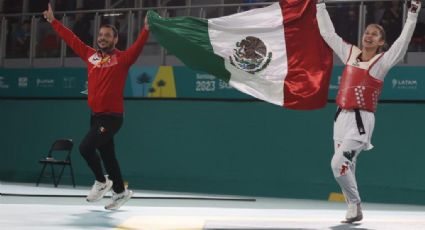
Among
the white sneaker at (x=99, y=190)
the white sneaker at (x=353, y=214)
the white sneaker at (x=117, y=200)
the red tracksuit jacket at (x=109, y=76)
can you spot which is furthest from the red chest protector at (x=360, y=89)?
the white sneaker at (x=99, y=190)

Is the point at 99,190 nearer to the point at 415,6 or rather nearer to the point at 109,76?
the point at 109,76

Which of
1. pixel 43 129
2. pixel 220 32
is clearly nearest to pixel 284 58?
pixel 220 32

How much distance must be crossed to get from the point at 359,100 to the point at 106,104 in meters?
3.03

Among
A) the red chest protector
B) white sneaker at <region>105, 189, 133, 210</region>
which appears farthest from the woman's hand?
white sneaker at <region>105, 189, 133, 210</region>

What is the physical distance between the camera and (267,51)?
819 cm

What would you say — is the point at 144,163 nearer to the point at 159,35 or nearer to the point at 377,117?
the point at 377,117

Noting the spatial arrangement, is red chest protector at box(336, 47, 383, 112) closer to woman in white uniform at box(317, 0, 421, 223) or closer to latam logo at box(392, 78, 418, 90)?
woman in white uniform at box(317, 0, 421, 223)

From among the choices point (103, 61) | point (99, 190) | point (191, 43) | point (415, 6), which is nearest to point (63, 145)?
point (99, 190)

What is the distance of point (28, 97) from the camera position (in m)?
17.4

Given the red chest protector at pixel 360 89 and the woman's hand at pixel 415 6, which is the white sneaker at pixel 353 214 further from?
the woman's hand at pixel 415 6

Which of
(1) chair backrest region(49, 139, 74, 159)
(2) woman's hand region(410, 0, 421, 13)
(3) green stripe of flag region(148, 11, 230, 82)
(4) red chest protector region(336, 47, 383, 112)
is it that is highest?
(2) woman's hand region(410, 0, 421, 13)

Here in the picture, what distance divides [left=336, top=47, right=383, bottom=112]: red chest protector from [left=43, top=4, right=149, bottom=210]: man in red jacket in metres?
2.51

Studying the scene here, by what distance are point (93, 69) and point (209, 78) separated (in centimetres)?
660

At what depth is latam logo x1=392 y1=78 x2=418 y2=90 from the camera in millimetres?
13266
